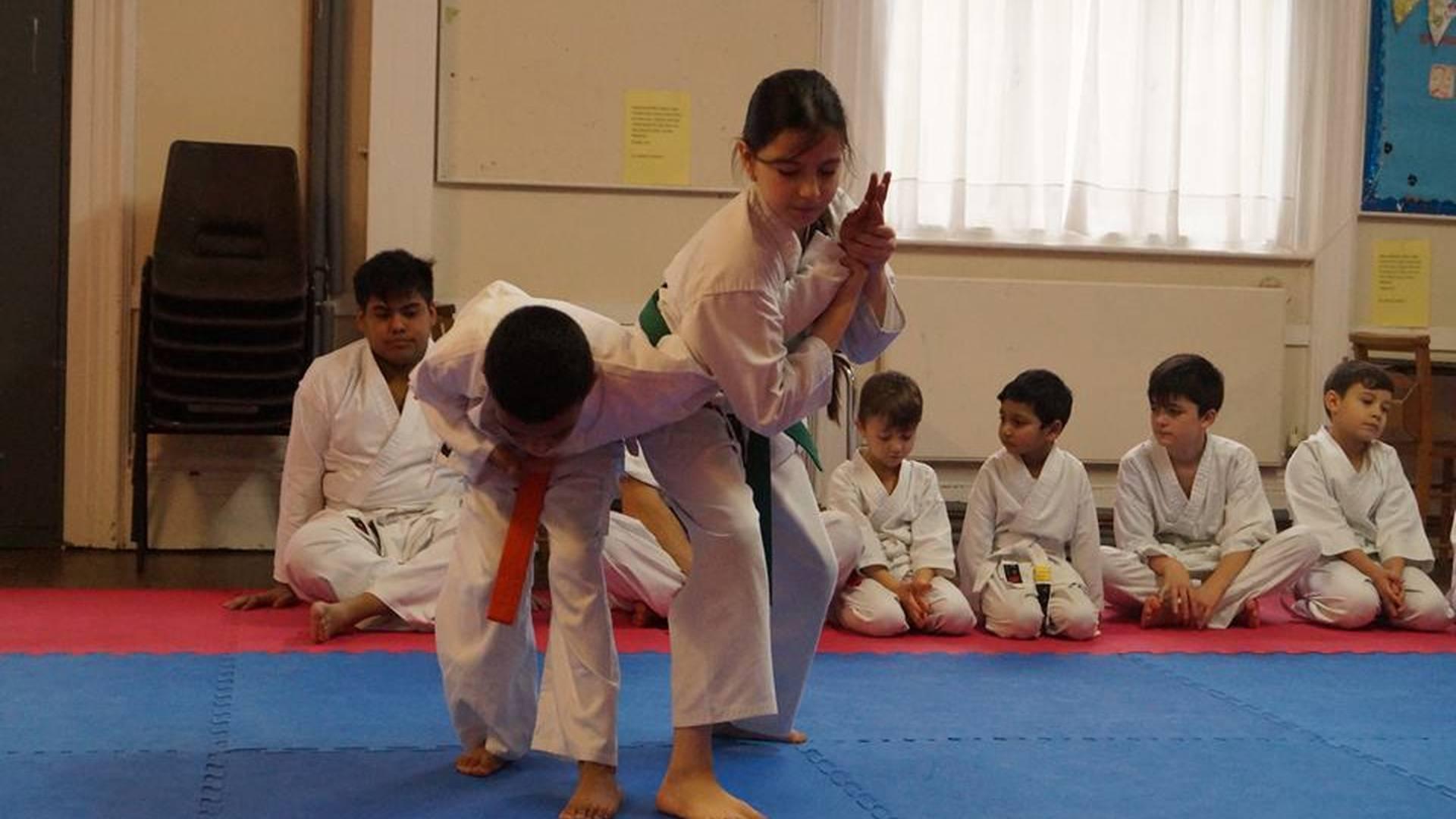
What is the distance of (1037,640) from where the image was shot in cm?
439

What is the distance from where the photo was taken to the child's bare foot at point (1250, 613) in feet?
15.5

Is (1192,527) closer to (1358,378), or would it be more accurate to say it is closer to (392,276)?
(1358,378)

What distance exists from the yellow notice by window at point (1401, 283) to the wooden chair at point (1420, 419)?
0.76 feet

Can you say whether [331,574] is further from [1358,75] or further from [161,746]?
[1358,75]

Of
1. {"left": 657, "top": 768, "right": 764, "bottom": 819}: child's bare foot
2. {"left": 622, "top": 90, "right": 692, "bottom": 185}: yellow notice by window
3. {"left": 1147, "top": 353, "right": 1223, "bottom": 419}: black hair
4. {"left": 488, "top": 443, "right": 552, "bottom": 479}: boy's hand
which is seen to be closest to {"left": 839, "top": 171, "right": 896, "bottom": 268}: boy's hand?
{"left": 488, "top": 443, "right": 552, "bottom": 479}: boy's hand

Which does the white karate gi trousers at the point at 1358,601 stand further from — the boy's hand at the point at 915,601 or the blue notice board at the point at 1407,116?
the blue notice board at the point at 1407,116

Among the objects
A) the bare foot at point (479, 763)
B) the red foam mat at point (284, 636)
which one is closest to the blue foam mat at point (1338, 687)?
the red foam mat at point (284, 636)

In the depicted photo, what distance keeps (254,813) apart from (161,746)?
51cm

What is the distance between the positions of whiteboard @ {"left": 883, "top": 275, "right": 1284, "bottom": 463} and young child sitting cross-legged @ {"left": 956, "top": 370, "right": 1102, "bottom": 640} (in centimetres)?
150

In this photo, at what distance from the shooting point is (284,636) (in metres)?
4.01

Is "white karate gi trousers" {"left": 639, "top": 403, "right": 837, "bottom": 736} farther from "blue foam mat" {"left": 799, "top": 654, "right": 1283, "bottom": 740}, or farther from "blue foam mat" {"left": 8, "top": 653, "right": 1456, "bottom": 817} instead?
"blue foam mat" {"left": 799, "top": 654, "right": 1283, "bottom": 740}

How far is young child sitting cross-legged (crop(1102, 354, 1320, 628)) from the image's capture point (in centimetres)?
466

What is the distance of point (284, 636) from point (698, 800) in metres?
1.90

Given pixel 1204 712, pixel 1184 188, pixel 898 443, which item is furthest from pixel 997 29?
pixel 1204 712
